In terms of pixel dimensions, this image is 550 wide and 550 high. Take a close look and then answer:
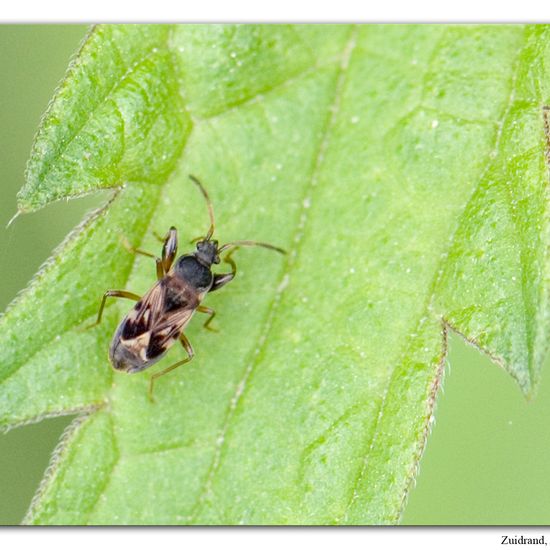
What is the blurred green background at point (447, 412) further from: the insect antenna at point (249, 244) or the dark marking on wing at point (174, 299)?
the insect antenna at point (249, 244)

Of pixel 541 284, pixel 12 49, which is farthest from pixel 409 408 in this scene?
pixel 12 49

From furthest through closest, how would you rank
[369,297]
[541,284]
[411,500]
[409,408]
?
[411,500] → [369,297] → [409,408] → [541,284]

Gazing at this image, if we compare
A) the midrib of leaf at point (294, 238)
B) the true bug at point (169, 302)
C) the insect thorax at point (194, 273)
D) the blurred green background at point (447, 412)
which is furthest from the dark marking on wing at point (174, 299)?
the blurred green background at point (447, 412)

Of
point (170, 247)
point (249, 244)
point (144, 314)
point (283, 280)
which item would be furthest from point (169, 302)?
point (283, 280)

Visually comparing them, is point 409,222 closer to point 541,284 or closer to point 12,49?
point 541,284

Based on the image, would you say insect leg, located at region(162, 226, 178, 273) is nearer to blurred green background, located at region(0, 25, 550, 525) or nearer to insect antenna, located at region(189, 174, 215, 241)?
insect antenna, located at region(189, 174, 215, 241)

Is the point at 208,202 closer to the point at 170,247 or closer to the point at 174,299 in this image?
the point at 170,247
